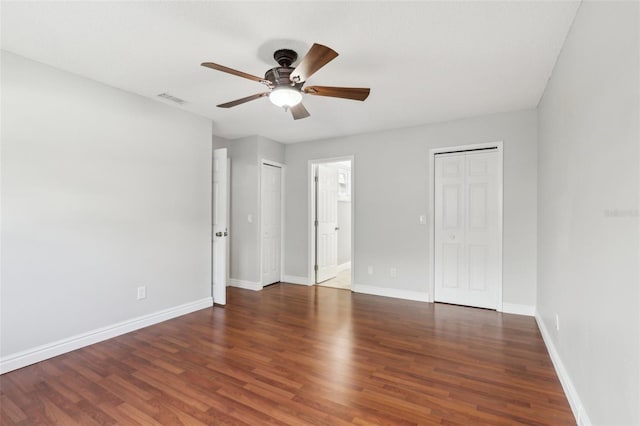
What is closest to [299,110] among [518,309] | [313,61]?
[313,61]

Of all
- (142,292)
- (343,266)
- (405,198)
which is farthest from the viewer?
(343,266)

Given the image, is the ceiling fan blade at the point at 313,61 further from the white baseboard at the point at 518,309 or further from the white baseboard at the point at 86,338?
the white baseboard at the point at 518,309

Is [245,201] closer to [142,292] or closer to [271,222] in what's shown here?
[271,222]

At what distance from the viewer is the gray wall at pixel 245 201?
4.91 metres

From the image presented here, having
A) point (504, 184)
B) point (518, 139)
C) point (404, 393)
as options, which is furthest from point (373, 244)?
point (404, 393)

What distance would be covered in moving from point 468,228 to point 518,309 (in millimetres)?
1105

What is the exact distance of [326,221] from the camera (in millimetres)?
5598

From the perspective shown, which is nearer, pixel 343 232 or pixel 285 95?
pixel 285 95

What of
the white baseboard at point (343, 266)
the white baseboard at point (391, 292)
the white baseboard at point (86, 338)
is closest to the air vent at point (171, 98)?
the white baseboard at point (86, 338)

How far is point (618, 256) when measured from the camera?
4.24ft

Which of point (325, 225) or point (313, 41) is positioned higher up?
point (313, 41)

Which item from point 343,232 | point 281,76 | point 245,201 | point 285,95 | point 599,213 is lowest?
point 343,232

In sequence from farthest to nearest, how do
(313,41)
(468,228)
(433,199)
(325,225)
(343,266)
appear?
(343,266) → (325,225) → (433,199) → (468,228) → (313,41)

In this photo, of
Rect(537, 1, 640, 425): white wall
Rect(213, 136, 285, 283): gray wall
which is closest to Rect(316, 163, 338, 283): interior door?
Rect(213, 136, 285, 283): gray wall
